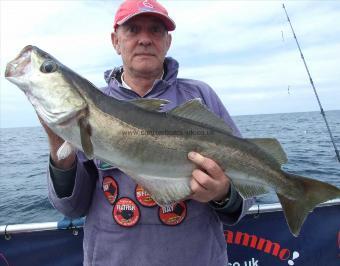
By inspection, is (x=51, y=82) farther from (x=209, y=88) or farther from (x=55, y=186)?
(x=209, y=88)

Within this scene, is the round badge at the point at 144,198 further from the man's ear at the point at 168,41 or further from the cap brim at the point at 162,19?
the cap brim at the point at 162,19

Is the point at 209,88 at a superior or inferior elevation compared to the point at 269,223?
superior

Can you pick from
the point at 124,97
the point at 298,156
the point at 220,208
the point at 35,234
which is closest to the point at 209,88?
the point at 124,97

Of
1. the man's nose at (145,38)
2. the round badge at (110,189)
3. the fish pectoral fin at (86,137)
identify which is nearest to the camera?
the fish pectoral fin at (86,137)

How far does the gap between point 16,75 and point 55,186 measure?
3.34 feet

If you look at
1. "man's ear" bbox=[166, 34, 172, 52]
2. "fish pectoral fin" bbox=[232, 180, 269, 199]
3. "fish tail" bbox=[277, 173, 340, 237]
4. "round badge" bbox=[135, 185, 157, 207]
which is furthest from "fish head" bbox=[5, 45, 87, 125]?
"fish tail" bbox=[277, 173, 340, 237]

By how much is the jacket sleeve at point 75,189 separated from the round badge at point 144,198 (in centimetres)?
50

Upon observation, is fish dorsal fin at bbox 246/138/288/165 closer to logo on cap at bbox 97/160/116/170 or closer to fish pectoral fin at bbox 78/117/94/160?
logo on cap at bbox 97/160/116/170

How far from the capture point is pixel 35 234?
15.3 feet

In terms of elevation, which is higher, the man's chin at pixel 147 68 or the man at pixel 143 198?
the man's chin at pixel 147 68

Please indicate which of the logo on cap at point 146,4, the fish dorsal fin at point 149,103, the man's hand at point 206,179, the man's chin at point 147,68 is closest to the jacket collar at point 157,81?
the man's chin at point 147,68

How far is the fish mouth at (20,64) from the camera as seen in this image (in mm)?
2760

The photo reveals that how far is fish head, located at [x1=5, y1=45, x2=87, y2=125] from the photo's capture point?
2.78 meters

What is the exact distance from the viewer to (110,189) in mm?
3201
